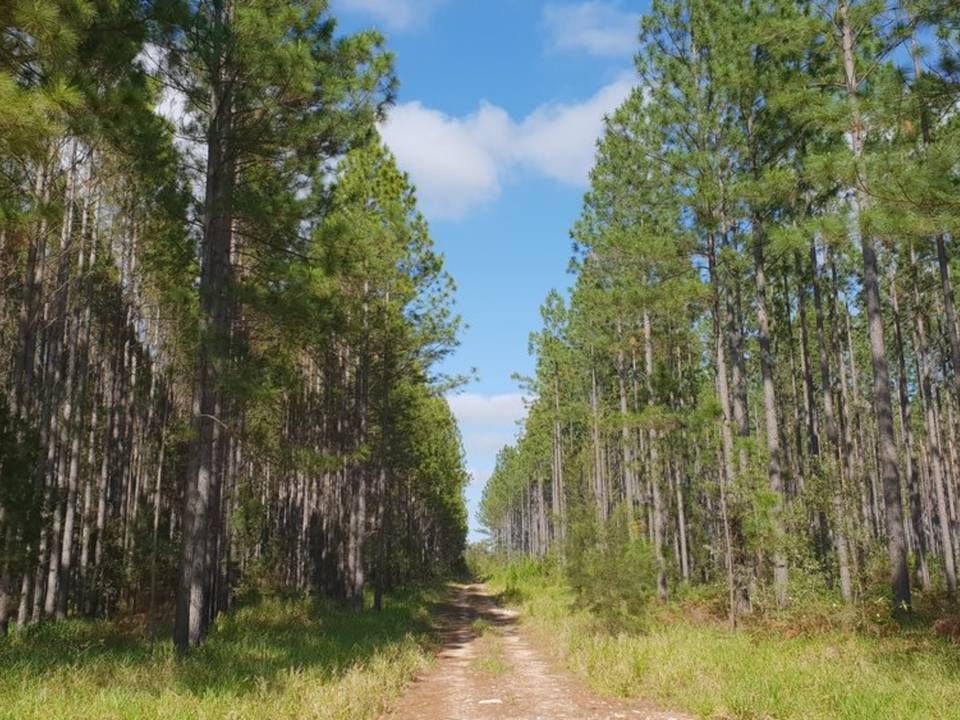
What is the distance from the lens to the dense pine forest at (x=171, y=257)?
924 centimetres

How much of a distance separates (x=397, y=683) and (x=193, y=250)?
807 cm

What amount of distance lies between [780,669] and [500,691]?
13.1 ft

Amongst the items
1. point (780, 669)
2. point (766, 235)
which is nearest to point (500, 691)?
point (780, 669)

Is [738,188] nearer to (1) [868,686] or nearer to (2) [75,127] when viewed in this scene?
(1) [868,686]

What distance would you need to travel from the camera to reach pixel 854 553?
14523mm

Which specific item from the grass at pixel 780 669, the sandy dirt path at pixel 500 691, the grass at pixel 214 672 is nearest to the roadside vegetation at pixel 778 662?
the grass at pixel 780 669

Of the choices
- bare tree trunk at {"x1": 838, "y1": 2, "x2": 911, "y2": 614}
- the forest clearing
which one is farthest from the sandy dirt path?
bare tree trunk at {"x1": 838, "y1": 2, "x2": 911, "y2": 614}

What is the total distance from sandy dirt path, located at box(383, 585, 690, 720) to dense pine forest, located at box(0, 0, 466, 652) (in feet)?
13.1

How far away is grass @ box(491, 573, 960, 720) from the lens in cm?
768

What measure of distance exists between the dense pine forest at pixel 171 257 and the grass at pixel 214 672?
106 cm

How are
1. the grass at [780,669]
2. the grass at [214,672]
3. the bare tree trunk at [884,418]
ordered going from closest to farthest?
1. the grass at [214,672]
2. the grass at [780,669]
3. the bare tree trunk at [884,418]

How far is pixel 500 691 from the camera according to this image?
426 inches

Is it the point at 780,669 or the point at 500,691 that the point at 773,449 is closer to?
the point at 780,669

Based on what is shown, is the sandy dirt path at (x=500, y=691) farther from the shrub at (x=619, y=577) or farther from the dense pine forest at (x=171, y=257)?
the dense pine forest at (x=171, y=257)
